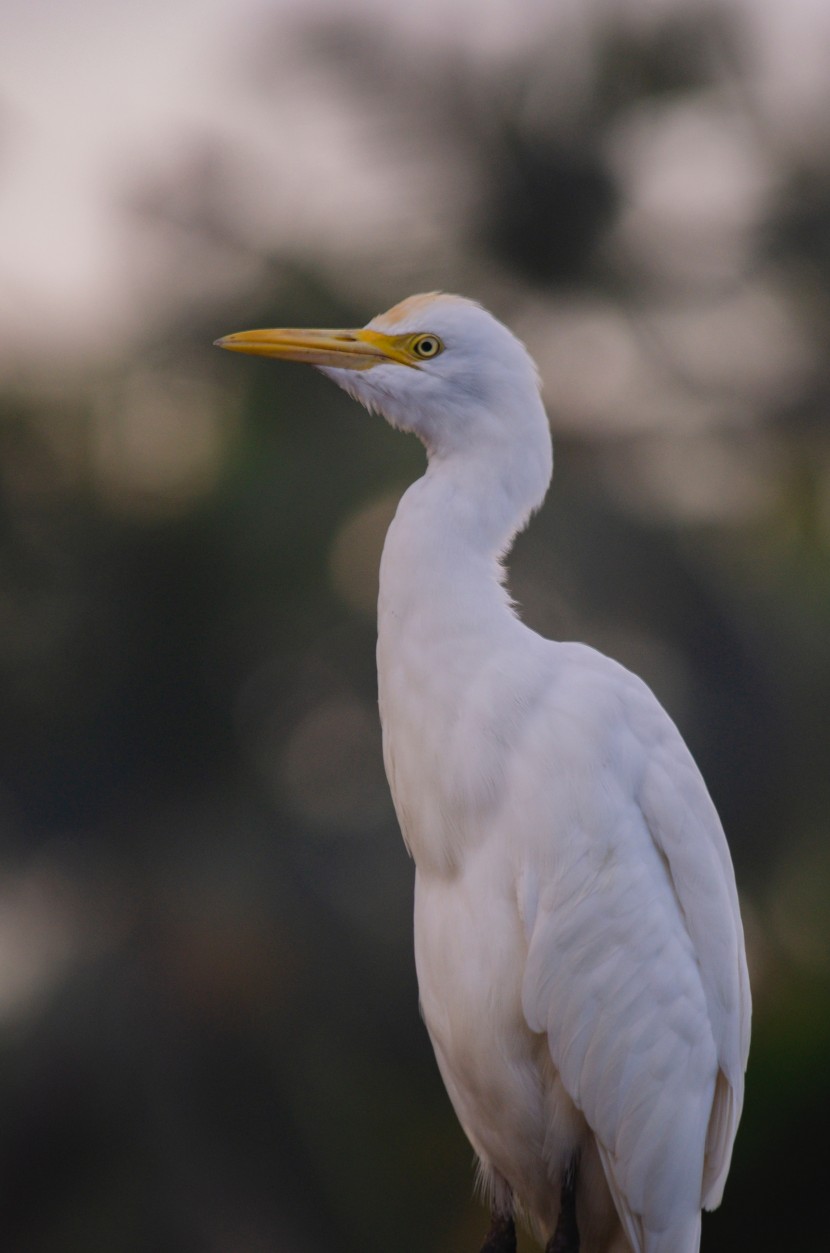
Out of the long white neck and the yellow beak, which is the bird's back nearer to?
the long white neck

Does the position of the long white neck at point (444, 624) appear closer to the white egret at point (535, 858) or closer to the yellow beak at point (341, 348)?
the white egret at point (535, 858)

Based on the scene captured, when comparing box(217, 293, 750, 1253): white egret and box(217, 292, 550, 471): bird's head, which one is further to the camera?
box(217, 292, 550, 471): bird's head

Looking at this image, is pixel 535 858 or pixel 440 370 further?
pixel 440 370

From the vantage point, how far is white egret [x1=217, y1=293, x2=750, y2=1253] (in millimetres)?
1479

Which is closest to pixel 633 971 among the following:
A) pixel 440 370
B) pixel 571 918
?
pixel 571 918

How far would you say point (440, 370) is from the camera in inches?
63.9

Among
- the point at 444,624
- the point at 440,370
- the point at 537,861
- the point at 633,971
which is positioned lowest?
the point at 633,971

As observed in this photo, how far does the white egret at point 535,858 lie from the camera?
1.48 m

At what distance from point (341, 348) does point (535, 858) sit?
0.74m

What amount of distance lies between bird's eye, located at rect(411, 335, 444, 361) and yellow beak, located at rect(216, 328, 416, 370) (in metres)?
0.01

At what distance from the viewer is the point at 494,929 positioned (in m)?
1.50

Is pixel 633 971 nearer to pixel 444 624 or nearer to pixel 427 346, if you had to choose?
pixel 444 624

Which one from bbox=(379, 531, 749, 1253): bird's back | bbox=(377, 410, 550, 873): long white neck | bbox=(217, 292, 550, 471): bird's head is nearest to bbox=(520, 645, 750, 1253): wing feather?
bbox=(379, 531, 749, 1253): bird's back

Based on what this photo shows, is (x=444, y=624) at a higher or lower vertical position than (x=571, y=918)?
higher
